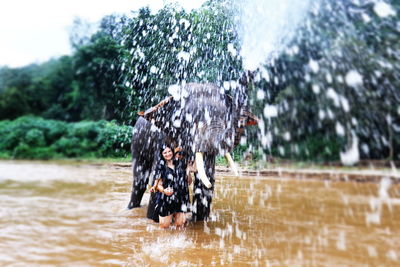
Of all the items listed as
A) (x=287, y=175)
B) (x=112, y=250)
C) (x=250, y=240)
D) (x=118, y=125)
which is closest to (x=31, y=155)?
(x=118, y=125)

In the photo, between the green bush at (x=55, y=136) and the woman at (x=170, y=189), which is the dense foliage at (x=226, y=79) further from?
the woman at (x=170, y=189)

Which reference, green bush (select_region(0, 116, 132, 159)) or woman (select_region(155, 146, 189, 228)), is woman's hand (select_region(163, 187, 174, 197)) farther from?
green bush (select_region(0, 116, 132, 159))

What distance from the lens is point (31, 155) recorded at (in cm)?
831

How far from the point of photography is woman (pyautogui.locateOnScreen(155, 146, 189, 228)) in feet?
13.4

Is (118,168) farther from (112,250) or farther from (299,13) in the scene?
(112,250)

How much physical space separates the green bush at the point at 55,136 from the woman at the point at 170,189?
3888 millimetres

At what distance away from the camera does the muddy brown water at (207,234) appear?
3014mm

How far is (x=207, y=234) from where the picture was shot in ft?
12.5

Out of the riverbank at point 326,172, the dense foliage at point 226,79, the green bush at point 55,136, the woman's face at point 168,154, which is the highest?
the dense foliage at point 226,79

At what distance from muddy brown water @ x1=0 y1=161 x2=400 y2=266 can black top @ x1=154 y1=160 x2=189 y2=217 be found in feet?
0.80

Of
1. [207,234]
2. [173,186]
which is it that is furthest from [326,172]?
[207,234]

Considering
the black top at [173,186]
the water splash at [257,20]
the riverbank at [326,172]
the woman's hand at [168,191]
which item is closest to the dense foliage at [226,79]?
the water splash at [257,20]

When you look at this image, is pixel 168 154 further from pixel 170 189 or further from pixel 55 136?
pixel 55 136

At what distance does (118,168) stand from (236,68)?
4.96 m
